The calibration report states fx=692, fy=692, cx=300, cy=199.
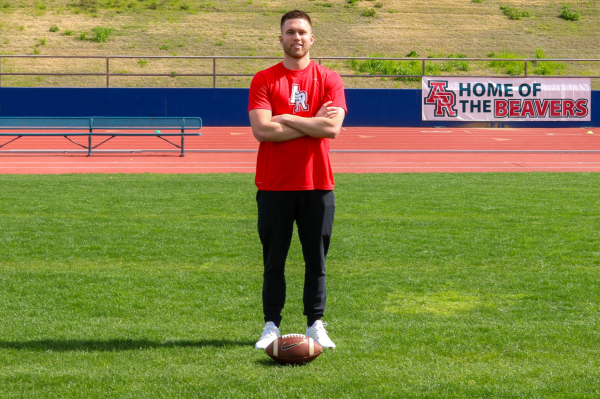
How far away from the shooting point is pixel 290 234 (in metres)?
4.05

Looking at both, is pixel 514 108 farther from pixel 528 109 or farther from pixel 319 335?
pixel 319 335

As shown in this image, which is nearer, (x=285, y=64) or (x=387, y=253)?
(x=285, y=64)

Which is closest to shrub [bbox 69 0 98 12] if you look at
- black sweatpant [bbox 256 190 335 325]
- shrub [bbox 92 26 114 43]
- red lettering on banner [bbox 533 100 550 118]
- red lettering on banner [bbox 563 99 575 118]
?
shrub [bbox 92 26 114 43]

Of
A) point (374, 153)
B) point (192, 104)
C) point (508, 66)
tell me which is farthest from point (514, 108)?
point (192, 104)

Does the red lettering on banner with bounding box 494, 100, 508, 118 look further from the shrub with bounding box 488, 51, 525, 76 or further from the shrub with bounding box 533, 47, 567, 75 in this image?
the shrub with bounding box 533, 47, 567, 75

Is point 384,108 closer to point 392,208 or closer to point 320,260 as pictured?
point 392,208

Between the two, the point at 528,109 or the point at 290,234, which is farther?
the point at 528,109

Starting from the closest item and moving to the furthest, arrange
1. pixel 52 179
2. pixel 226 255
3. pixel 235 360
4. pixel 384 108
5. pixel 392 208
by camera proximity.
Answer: pixel 235 360 → pixel 226 255 → pixel 392 208 → pixel 52 179 → pixel 384 108

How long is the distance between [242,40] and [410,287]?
38970mm

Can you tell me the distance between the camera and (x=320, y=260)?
406 centimetres

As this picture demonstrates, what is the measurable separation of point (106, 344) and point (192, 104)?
24489 mm

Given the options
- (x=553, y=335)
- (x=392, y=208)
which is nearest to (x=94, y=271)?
(x=553, y=335)

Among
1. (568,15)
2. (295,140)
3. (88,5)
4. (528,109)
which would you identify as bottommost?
(295,140)

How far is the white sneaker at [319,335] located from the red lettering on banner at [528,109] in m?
25.8
